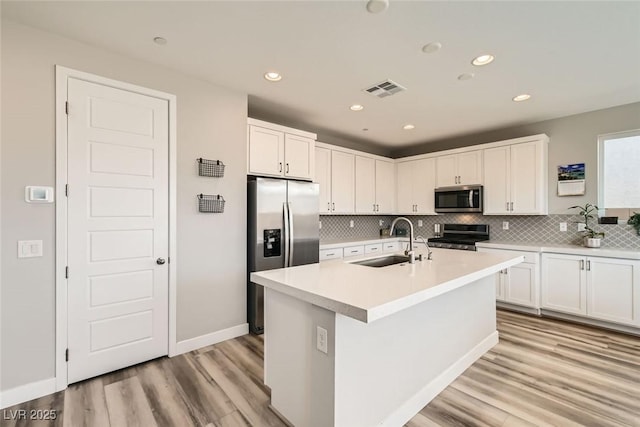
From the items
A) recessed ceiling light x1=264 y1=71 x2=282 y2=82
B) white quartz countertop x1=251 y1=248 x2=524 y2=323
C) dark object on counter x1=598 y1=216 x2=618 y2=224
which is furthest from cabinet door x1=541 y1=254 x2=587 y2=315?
recessed ceiling light x1=264 y1=71 x2=282 y2=82

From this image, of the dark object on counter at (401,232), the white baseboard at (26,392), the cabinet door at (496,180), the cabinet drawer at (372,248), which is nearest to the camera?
the white baseboard at (26,392)

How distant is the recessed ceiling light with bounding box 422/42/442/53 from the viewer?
2.23 m

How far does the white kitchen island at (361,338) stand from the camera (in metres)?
1.48

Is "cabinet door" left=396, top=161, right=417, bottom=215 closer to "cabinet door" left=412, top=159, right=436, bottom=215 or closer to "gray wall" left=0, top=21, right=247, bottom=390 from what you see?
"cabinet door" left=412, top=159, right=436, bottom=215

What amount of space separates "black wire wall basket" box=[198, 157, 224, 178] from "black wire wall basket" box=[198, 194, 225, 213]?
0.69 ft

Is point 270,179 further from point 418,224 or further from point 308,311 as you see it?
point 418,224

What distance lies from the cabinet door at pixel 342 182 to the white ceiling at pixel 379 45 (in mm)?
1230

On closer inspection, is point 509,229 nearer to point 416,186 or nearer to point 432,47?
point 416,186

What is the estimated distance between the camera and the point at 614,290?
322 cm

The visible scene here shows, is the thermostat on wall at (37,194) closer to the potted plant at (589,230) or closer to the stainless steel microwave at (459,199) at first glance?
the stainless steel microwave at (459,199)

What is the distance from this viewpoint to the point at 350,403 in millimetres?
1552

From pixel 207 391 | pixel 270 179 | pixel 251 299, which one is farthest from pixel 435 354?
pixel 270 179

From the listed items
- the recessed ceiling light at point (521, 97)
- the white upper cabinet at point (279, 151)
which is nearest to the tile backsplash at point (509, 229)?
the white upper cabinet at point (279, 151)

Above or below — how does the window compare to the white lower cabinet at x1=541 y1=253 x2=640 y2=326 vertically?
above
